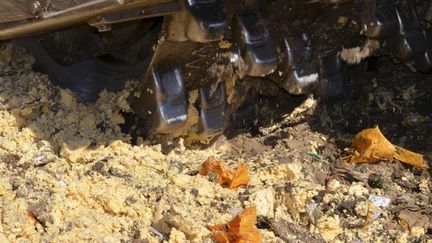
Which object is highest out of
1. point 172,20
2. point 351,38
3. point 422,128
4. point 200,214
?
point 172,20

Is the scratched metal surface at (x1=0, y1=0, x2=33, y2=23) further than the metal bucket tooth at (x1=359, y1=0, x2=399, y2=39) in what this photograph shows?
No

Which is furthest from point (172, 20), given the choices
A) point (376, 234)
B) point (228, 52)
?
point (376, 234)

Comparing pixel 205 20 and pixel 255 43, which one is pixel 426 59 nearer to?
pixel 255 43

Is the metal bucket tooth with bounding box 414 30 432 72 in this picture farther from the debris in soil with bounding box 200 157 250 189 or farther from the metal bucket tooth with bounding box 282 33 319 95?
the debris in soil with bounding box 200 157 250 189

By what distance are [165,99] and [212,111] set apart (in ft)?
0.76

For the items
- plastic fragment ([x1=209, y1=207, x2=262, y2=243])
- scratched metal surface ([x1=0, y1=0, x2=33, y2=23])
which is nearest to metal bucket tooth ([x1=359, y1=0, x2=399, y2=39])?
plastic fragment ([x1=209, y1=207, x2=262, y2=243])

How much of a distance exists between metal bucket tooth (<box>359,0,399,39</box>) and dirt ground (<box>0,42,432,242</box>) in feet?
1.69

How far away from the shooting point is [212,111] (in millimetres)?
3205

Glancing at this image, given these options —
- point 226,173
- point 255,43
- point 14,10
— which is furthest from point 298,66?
point 14,10

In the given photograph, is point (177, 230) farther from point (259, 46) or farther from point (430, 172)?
point (430, 172)

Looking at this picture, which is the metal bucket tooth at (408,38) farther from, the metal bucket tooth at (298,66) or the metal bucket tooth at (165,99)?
the metal bucket tooth at (165,99)

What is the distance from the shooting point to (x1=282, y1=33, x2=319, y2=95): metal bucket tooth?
3047mm

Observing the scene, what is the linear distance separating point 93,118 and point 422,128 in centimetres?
141

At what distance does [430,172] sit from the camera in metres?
3.36
